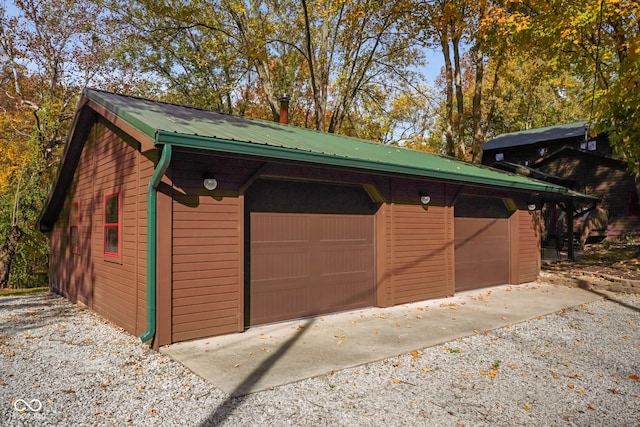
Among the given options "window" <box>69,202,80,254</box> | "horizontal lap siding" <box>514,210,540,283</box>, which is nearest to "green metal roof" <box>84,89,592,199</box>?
"window" <box>69,202,80,254</box>

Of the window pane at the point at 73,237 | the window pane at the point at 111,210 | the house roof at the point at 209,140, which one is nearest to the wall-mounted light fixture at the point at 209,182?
the house roof at the point at 209,140

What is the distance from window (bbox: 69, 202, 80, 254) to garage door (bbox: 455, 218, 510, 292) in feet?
28.0

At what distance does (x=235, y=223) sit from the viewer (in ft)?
21.6

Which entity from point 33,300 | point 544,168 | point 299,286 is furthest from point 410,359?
point 544,168

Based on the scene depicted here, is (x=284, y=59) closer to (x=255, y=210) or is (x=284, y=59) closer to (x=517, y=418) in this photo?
(x=255, y=210)

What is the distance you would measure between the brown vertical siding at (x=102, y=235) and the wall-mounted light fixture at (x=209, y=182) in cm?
76

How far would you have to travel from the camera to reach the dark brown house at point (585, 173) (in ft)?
68.7

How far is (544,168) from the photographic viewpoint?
965 inches

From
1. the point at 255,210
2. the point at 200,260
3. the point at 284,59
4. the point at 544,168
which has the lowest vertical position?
the point at 200,260

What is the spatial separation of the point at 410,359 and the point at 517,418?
1.71 metres

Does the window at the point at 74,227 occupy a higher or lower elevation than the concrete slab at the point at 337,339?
higher

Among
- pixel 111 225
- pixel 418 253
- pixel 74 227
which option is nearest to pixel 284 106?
pixel 418 253

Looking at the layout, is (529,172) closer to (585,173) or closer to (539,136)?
(585,173)

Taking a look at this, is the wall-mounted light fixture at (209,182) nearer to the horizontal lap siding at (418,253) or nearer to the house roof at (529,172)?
the horizontal lap siding at (418,253)
